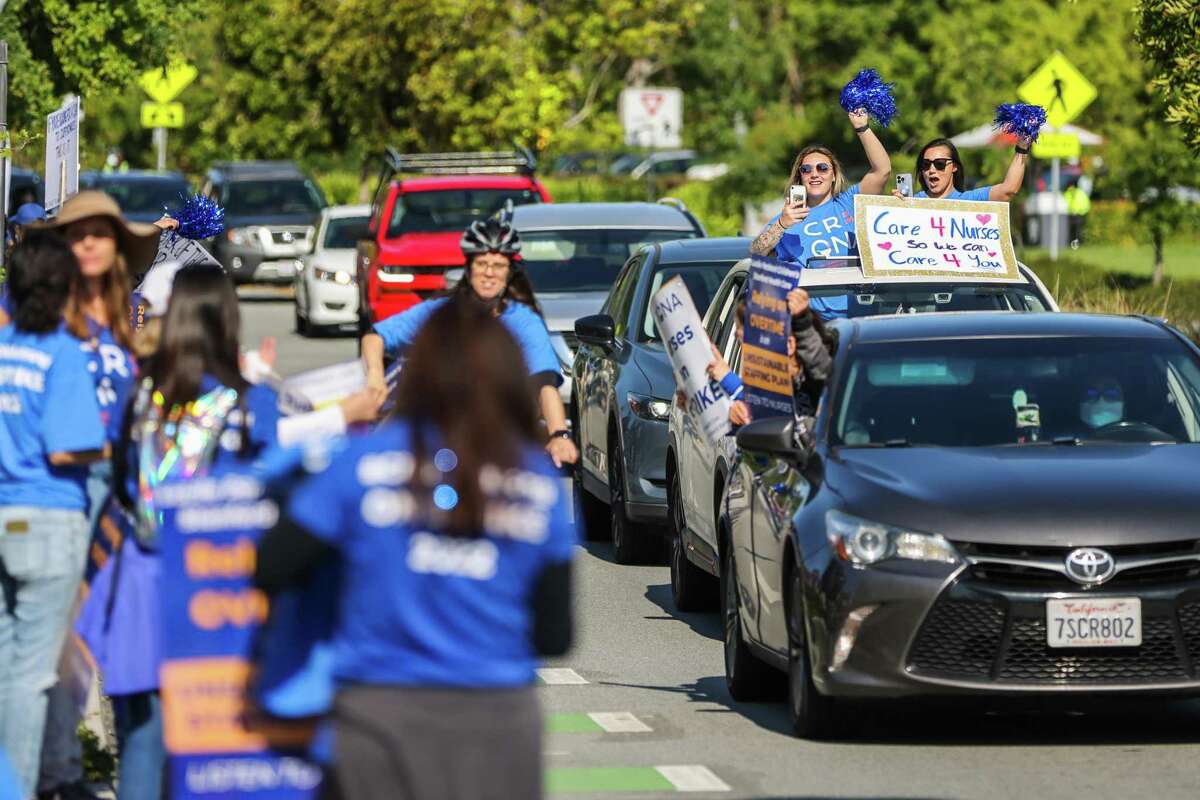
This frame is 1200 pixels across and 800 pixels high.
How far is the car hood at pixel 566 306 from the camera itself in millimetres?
18438

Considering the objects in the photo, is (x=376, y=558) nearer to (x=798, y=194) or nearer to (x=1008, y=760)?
(x=1008, y=760)

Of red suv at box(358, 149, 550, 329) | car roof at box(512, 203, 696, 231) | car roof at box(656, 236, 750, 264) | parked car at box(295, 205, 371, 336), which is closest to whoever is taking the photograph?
car roof at box(656, 236, 750, 264)

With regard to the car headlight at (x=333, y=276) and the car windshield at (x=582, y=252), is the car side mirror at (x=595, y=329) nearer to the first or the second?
the car windshield at (x=582, y=252)

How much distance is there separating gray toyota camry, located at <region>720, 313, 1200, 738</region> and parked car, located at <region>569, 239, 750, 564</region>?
12.8ft

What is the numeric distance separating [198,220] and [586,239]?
7.23m

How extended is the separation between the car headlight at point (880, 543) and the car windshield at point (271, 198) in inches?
1242

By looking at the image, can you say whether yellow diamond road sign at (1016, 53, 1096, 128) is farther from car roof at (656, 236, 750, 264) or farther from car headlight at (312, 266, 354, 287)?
car roof at (656, 236, 750, 264)

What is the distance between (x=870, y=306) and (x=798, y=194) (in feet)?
3.34

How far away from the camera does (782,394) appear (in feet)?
31.9

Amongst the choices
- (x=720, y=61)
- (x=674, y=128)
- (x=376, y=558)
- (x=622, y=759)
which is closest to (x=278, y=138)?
(x=674, y=128)

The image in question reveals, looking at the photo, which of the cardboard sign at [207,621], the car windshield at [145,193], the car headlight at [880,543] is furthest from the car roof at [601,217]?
the car windshield at [145,193]

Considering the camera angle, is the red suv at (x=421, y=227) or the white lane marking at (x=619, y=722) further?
the red suv at (x=421, y=227)

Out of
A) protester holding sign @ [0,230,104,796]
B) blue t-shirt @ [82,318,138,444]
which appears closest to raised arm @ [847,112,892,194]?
blue t-shirt @ [82,318,138,444]

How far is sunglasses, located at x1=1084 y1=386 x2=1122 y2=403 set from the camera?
965 centimetres
